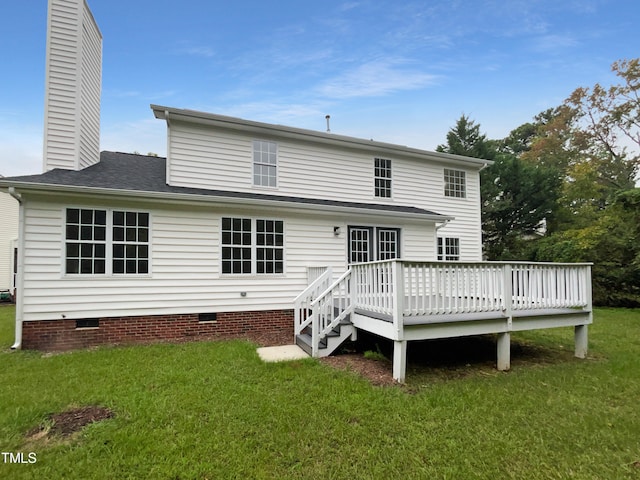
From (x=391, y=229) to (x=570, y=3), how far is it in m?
9.33

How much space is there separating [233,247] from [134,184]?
2605 millimetres

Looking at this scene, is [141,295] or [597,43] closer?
[141,295]

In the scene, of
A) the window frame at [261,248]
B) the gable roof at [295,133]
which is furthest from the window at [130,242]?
the gable roof at [295,133]

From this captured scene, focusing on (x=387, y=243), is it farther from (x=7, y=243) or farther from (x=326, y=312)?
(x=7, y=243)

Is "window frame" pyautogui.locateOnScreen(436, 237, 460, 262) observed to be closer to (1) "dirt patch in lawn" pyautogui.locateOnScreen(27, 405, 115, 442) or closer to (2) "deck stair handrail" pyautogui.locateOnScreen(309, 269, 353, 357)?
(2) "deck stair handrail" pyautogui.locateOnScreen(309, 269, 353, 357)

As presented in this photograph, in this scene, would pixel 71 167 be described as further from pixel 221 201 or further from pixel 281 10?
pixel 281 10

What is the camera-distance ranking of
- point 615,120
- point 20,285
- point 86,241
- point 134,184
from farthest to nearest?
point 615,120 < point 134,184 < point 86,241 < point 20,285

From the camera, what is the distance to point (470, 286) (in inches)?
207

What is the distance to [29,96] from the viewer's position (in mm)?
11094

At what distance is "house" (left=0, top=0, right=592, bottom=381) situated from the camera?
539cm

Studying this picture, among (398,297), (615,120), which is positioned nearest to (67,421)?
(398,297)

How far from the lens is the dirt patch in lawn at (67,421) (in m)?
3.06

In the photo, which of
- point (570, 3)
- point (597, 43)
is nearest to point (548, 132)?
point (597, 43)

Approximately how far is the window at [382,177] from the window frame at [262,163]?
3.29 m
